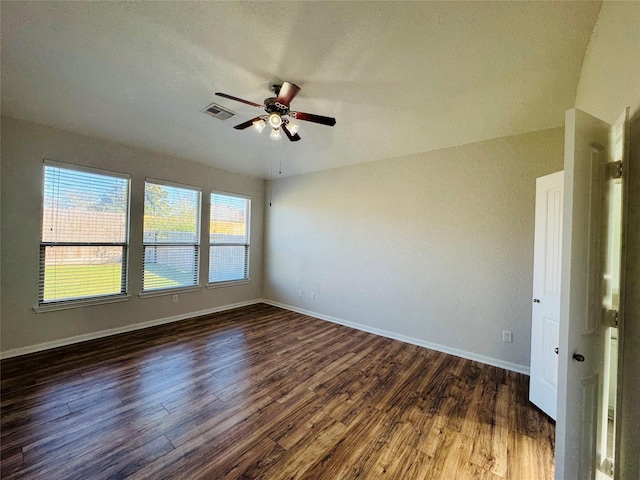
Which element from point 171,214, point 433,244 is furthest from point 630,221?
point 171,214

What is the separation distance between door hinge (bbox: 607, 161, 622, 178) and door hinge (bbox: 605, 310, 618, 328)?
0.67 m

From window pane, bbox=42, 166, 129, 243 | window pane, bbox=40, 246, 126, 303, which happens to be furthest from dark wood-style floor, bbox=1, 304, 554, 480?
window pane, bbox=42, 166, 129, 243

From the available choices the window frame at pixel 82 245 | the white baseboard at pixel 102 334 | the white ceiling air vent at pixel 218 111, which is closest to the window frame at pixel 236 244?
the white baseboard at pixel 102 334

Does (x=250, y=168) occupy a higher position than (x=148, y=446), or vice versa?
(x=250, y=168)

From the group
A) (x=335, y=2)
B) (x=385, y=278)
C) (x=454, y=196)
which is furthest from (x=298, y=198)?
(x=335, y=2)

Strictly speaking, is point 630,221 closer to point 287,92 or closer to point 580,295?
point 580,295

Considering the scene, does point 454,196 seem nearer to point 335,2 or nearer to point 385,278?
point 385,278

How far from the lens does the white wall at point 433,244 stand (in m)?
2.76

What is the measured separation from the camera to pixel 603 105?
5.10 feet

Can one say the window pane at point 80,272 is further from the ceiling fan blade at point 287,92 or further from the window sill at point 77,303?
the ceiling fan blade at point 287,92

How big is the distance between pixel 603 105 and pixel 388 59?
1470mm

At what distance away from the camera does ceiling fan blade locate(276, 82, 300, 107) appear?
2032mm

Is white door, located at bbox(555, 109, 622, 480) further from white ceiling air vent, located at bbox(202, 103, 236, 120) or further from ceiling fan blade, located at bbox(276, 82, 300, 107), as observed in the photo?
white ceiling air vent, located at bbox(202, 103, 236, 120)

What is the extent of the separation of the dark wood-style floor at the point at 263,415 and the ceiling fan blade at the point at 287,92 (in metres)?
2.61
